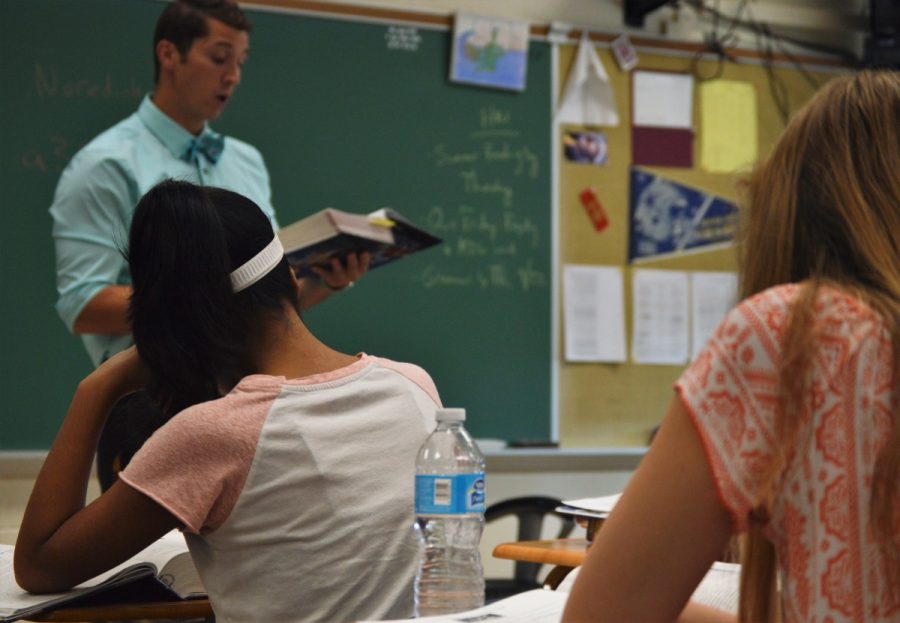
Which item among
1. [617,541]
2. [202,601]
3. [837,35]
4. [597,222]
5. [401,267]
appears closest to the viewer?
[617,541]

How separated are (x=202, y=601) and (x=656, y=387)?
3.05m

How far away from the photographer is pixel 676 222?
453cm

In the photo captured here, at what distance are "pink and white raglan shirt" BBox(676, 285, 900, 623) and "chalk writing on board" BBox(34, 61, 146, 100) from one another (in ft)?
10.6

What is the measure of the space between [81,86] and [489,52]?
1398 mm

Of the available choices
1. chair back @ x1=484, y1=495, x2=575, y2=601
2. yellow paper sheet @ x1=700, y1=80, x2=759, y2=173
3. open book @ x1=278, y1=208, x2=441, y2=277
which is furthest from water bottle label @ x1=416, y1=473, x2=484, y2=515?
yellow paper sheet @ x1=700, y1=80, x2=759, y2=173

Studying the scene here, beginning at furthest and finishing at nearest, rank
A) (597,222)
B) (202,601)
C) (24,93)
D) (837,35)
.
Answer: (837,35) < (597,222) < (24,93) < (202,601)

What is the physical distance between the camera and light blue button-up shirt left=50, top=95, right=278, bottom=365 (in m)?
2.83

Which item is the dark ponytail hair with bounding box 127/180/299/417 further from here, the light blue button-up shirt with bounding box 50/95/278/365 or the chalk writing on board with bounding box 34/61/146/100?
the chalk writing on board with bounding box 34/61/146/100

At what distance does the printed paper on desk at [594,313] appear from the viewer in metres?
4.36

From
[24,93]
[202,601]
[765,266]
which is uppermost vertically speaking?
[24,93]

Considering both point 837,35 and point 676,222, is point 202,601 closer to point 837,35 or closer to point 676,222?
point 676,222

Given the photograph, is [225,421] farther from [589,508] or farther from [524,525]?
[524,525]

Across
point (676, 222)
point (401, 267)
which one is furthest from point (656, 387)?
point (401, 267)

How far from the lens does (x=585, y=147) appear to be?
173 inches
